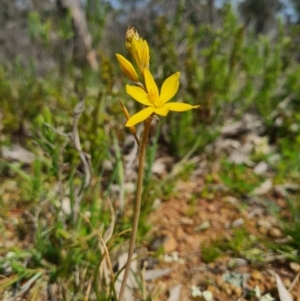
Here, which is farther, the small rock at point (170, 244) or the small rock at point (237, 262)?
the small rock at point (170, 244)

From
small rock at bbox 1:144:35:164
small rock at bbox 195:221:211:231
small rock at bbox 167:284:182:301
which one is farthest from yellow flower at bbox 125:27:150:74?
small rock at bbox 1:144:35:164

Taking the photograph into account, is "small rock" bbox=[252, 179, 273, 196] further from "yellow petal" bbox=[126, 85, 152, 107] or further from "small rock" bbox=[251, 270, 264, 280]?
"yellow petal" bbox=[126, 85, 152, 107]

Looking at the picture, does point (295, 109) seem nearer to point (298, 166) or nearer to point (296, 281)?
point (298, 166)

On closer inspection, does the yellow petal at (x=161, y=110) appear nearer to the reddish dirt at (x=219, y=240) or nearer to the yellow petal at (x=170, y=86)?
the yellow petal at (x=170, y=86)

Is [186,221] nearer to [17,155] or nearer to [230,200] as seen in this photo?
[230,200]

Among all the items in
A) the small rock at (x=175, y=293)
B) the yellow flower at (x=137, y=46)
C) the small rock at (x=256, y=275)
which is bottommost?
the small rock at (x=175, y=293)

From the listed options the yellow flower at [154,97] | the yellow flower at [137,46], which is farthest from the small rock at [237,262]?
the yellow flower at [137,46]
